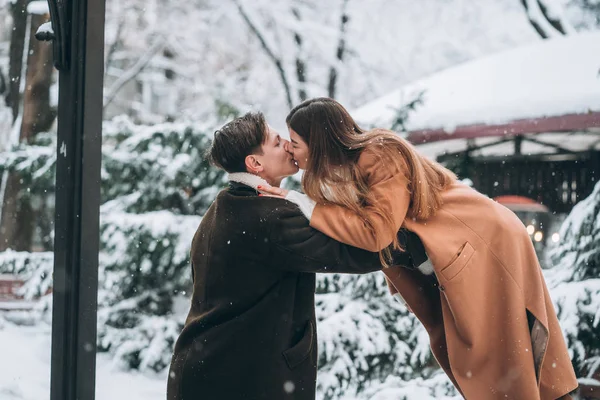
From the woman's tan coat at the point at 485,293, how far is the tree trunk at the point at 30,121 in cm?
559

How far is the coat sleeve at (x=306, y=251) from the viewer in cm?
197

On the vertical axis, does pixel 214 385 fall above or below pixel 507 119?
below

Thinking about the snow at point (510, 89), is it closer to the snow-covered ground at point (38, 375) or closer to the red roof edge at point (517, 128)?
the red roof edge at point (517, 128)

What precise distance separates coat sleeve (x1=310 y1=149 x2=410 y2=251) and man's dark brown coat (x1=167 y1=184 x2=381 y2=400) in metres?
0.04

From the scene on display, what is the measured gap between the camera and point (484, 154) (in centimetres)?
540

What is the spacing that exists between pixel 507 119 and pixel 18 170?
4.07m

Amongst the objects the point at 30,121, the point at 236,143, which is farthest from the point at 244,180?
the point at 30,121

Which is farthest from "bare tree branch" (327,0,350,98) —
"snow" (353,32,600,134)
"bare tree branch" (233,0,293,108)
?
"snow" (353,32,600,134)

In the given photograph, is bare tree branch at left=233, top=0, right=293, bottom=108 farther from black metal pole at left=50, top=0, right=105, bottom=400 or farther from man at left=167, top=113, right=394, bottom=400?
man at left=167, top=113, right=394, bottom=400

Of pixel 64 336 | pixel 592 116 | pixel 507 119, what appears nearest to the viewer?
pixel 64 336

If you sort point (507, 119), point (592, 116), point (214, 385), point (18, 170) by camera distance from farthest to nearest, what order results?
point (18, 170) < point (507, 119) < point (592, 116) < point (214, 385)

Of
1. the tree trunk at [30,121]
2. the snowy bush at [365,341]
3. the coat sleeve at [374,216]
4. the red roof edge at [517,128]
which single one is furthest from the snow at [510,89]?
the tree trunk at [30,121]

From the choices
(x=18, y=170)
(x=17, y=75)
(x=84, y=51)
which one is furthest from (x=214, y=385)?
(x=17, y=75)

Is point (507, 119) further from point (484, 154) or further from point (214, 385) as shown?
point (214, 385)
